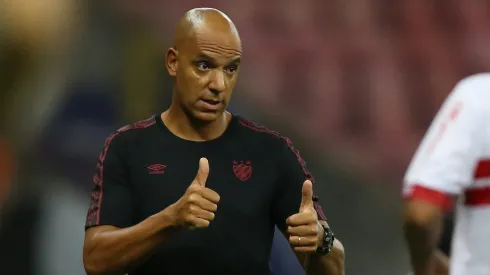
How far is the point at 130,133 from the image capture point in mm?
1812

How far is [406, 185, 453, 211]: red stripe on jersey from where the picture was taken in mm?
1185

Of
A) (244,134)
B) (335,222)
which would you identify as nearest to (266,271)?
(244,134)

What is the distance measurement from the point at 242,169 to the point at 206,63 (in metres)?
0.24

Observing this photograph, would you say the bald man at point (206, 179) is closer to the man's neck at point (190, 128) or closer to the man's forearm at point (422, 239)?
the man's neck at point (190, 128)

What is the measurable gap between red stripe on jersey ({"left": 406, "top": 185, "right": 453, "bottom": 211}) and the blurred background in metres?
1.81

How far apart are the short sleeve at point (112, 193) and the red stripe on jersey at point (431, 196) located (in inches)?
27.7

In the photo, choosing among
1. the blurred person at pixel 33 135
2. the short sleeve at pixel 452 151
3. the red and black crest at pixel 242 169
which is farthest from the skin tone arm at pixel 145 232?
the blurred person at pixel 33 135

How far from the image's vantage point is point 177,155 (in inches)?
70.3

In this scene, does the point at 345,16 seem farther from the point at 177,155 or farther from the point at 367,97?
the point at 177,155

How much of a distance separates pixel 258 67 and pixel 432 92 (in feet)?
2.15

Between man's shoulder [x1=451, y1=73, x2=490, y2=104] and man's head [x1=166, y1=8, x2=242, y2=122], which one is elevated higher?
man's shoulder [x1=451, y1=73, x2=490, y2=104]

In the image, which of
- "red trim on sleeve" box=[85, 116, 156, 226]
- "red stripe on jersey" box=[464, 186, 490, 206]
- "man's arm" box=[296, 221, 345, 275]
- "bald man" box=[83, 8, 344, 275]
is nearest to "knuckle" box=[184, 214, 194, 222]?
"bald man" box=[83, 8, 344, 275]

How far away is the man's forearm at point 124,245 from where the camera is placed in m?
1.59

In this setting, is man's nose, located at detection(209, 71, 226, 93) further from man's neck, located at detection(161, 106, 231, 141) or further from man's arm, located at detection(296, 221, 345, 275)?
man's arm, located at detection(296, 221, 345, 275)
